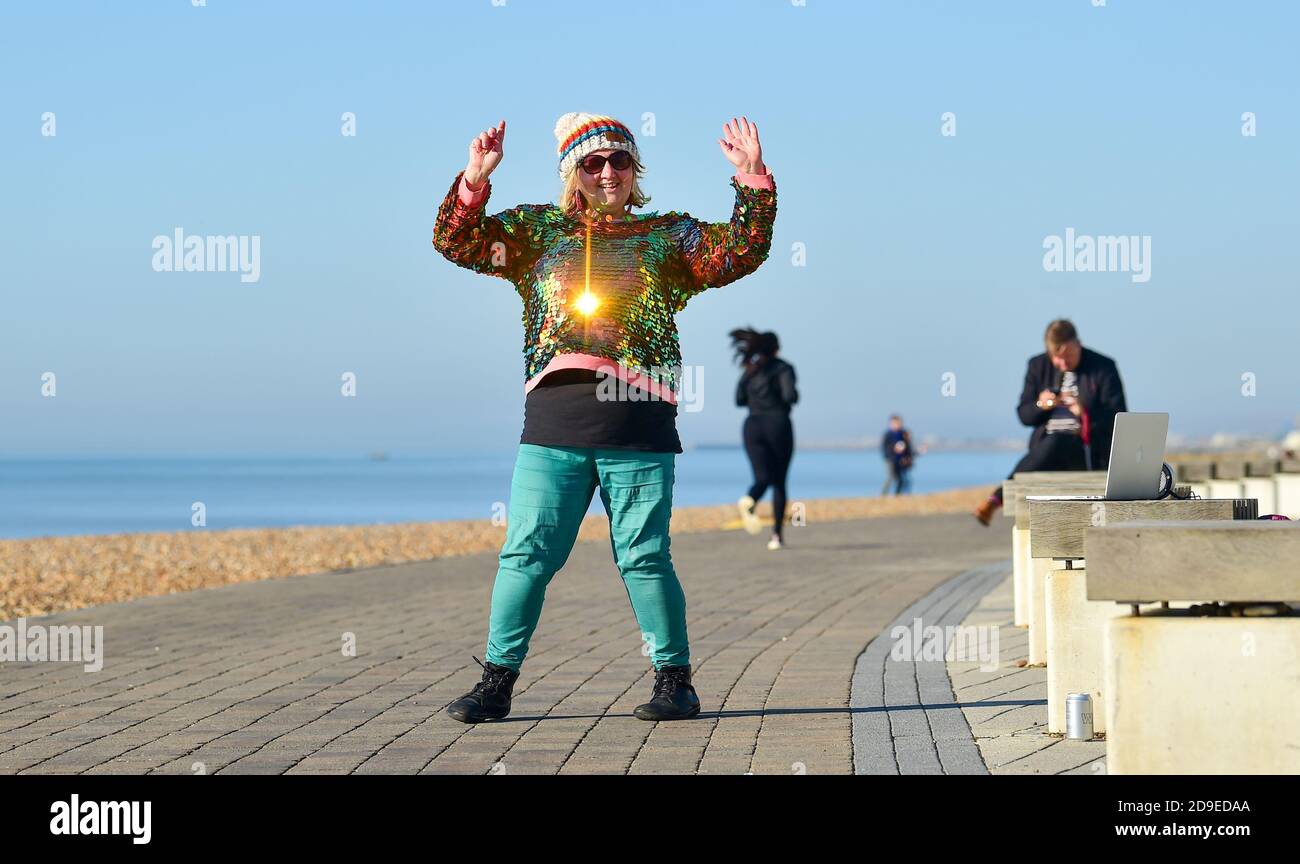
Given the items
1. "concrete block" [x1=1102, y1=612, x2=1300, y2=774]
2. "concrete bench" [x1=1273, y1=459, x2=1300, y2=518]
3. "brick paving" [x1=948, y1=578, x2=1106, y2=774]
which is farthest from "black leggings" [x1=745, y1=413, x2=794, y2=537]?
"concrete block" [x1=1102, y1=612, x2=1300, y2=774]

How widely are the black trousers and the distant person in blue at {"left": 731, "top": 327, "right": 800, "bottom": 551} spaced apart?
17.7ft

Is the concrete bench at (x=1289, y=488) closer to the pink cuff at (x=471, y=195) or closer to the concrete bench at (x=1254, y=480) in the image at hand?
the concrete bench at (x=1254, y=480)

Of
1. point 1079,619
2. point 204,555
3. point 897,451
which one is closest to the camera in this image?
point 1079,619

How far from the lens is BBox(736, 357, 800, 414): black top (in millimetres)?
16609

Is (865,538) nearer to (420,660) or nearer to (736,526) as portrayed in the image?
(736,526)

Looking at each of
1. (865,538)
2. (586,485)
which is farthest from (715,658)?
(865,538)

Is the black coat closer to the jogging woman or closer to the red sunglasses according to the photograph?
the jogging woman

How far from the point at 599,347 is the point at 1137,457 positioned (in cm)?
187

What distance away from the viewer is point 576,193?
6.17 metres

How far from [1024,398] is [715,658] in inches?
155

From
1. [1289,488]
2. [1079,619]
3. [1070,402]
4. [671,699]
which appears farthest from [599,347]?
[1289,488]

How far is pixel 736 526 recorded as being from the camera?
2167cm

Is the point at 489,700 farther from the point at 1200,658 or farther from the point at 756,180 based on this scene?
the point at 1200,658

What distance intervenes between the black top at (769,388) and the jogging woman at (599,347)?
10.5m
